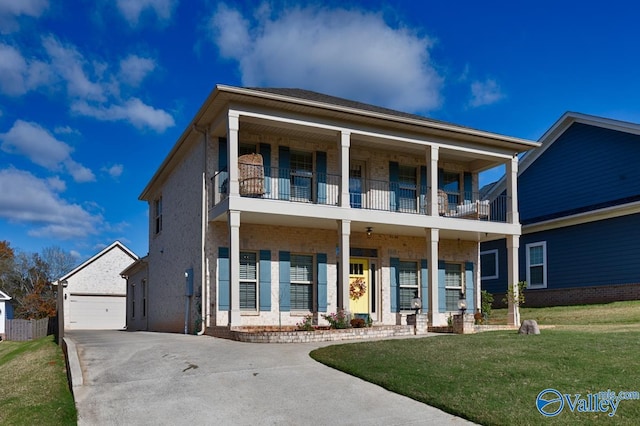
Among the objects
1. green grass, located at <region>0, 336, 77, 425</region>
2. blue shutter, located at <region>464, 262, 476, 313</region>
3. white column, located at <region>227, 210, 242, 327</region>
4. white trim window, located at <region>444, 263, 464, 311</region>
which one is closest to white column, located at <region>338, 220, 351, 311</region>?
white column, located at <region>227, 210, 242, 327</region>

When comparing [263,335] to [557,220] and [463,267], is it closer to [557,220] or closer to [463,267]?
[463,267]

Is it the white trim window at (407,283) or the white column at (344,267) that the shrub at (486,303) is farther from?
the white column at (344,267)

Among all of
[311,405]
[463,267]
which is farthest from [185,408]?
[463,267]

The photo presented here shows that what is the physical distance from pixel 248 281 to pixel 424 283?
19.3ft

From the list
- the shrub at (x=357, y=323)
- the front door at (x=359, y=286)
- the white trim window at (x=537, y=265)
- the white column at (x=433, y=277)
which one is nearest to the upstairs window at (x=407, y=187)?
the white column at (x=433, y=277)

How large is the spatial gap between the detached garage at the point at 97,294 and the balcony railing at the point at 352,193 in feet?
75.0

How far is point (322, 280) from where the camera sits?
1819 cm

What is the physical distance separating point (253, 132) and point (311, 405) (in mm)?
10940

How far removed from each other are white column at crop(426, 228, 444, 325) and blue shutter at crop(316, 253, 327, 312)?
9.94 ft

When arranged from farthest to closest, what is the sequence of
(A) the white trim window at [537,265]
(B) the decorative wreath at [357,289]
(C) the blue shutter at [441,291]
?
1. (A) the white trim window at [537,265]
2. (C) the blue shutter at [441,291]
3. (B) the decorative wreath at [357,289]

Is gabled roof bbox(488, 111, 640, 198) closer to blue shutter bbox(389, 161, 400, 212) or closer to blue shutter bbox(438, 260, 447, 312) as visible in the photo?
blue shutter bbox(389, 161, 400, 212)

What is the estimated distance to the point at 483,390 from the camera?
26.5 feet

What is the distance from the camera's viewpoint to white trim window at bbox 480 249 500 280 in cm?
2583

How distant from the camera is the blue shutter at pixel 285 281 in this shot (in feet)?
57.7
